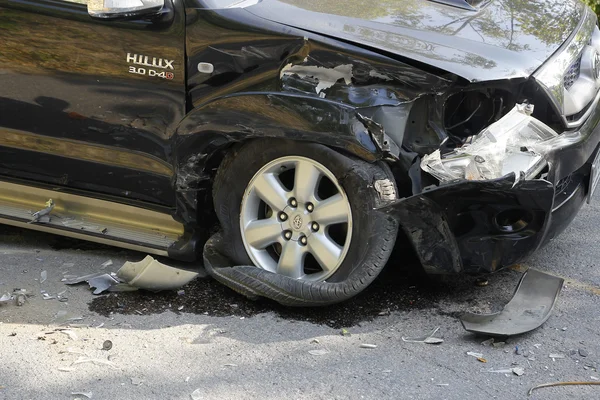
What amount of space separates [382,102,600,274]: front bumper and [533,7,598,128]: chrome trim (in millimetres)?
138

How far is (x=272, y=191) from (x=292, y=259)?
0.34m

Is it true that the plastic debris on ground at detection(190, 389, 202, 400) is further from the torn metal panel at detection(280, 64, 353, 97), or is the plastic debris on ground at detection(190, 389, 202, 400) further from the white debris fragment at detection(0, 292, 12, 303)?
the torn metal panel at detection(280, 64, 353, 97)

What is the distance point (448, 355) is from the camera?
3.53 m

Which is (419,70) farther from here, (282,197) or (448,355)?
(448,355)

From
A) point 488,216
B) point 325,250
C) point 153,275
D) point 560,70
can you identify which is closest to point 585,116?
point 560,70

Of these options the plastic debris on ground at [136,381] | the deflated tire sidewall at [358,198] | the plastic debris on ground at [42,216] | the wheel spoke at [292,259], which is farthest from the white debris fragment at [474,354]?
the plastic debris on ground at [42,216]

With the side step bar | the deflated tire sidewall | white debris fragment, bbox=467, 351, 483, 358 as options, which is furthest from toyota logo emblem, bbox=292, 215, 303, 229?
white debris fragment, bbox=467, 351, 483, 358

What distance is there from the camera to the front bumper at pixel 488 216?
135 inches

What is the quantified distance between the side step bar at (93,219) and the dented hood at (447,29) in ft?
4.03

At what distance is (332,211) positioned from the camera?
152 inches

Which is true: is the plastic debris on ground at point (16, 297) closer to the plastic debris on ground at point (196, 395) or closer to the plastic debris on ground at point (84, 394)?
the plastic debris on ground at point (84, 394)

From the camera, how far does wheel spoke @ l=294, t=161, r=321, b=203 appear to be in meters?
3.87

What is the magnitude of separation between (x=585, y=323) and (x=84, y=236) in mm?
2535

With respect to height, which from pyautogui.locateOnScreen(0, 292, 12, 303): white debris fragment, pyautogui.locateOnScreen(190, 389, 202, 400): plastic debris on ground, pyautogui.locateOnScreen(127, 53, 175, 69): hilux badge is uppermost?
pyautogui.locateOnScreen(127, 53, 175, 69): hilux badge
